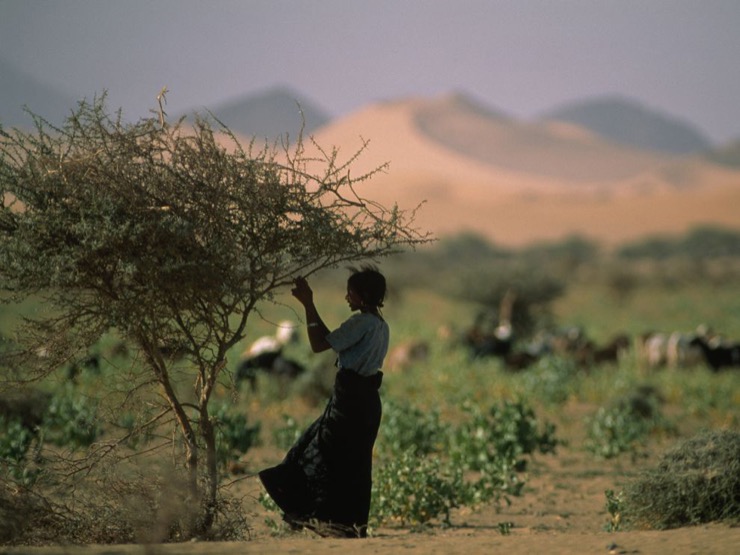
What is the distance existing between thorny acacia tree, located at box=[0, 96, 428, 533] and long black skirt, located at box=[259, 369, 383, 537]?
51 centimetres

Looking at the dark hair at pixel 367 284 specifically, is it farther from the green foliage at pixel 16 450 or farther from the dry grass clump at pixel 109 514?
the green foliage at pixel 16 450

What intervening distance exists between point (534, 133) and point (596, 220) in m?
52.4

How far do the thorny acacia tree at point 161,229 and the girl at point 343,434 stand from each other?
321 mm

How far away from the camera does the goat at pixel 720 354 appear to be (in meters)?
17.3

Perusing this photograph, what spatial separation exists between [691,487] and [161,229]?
147 inches

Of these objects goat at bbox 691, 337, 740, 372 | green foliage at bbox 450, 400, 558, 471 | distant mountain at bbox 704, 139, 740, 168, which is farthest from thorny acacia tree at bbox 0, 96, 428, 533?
distant mountain at bbox 704, 139, 740, 168

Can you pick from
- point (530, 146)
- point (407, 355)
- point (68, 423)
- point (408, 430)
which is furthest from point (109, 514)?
point (530, 146)

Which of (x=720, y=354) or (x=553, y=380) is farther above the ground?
(x=720, y=354)

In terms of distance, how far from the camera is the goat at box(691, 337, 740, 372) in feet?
56.6

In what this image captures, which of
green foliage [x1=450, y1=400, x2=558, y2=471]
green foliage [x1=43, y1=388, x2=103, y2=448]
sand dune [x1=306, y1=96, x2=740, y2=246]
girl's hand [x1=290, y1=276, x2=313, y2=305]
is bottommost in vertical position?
green foliage [x1=450, y1=400, x2=558, y2=471]

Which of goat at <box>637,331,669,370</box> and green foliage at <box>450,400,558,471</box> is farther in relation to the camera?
goat at <box>637,331,669,370</box>

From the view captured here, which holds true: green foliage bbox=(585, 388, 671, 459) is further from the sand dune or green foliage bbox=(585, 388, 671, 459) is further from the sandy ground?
the sand dune

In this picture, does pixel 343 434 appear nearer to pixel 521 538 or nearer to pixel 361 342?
pixel 361 342

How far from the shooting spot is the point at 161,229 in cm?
589
